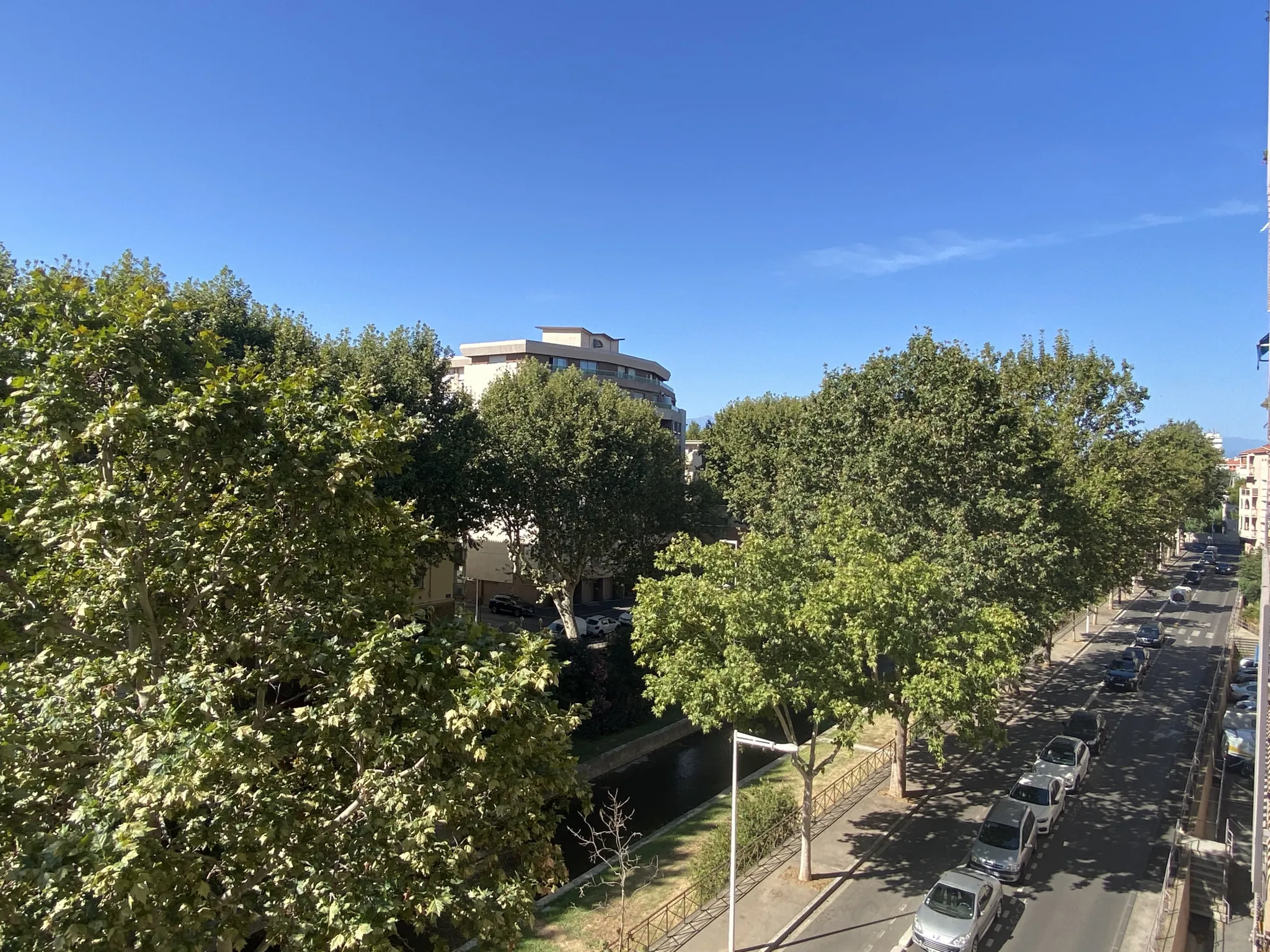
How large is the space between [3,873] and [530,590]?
47.9 meters

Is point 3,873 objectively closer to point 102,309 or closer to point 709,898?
point 102,309

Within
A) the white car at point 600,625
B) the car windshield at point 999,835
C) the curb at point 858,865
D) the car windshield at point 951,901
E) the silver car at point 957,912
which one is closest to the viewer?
the silver car at point 957,912

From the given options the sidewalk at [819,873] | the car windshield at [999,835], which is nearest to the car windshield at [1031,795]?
the car windshield at [999,835]

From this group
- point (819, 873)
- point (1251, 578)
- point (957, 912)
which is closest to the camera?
point (957, 912)

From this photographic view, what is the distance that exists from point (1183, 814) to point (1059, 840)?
4547 millimetres

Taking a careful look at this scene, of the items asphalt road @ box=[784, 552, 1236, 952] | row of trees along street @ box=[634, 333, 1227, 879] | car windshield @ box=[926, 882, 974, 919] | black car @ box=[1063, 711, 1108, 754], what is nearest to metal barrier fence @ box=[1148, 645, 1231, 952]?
asphalt road @ box=[784, 552, 1236, 952]

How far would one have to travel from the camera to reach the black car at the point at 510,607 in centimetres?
4741

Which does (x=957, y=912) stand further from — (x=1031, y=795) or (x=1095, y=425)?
(x=1095, y=425)

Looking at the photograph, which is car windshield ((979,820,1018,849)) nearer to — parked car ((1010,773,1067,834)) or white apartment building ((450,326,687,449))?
parked car ((1010,773,1067,834))

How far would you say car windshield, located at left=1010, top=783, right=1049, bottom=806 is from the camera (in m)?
20.2

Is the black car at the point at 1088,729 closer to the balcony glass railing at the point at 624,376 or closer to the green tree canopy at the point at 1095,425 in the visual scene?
the green tree canopy at the point at 1095,425

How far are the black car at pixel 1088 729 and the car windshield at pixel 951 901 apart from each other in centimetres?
1340

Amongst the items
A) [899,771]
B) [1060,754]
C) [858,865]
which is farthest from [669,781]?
[1060,754]

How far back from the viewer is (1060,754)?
23547 millimetres
